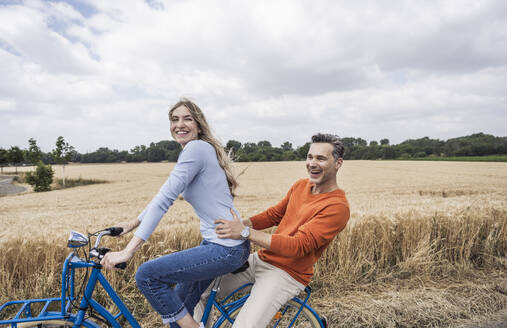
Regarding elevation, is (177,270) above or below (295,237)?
below

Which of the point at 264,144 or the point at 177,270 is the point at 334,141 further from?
the point at 264,144

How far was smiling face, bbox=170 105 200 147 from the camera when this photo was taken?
2.36m

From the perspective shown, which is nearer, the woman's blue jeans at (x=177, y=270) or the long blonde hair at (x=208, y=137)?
the woman's blue jeans at (x=177, y=270)

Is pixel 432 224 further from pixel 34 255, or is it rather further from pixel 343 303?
pixel 34 255

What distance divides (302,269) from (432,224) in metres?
4.71

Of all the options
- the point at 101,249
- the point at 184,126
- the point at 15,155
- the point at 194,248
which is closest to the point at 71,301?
the point at 101,249

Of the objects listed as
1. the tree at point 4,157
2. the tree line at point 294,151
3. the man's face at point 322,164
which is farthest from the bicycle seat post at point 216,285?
the tree at point 4,157

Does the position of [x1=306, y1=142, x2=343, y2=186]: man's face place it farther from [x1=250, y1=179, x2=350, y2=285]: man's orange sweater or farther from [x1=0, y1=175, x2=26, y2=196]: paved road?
[x1=0, y1=175, x2=26, y2=196]: paved road

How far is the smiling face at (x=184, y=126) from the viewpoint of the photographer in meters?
2.36

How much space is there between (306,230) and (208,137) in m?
1.03

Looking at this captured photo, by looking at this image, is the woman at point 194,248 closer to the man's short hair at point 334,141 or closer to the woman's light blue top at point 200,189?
the woman's light blue top at point 200,189

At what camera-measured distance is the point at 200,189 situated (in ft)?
7.14

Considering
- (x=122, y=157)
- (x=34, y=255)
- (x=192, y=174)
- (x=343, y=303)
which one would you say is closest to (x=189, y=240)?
(x=34, y=255)

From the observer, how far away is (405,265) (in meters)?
5.22
